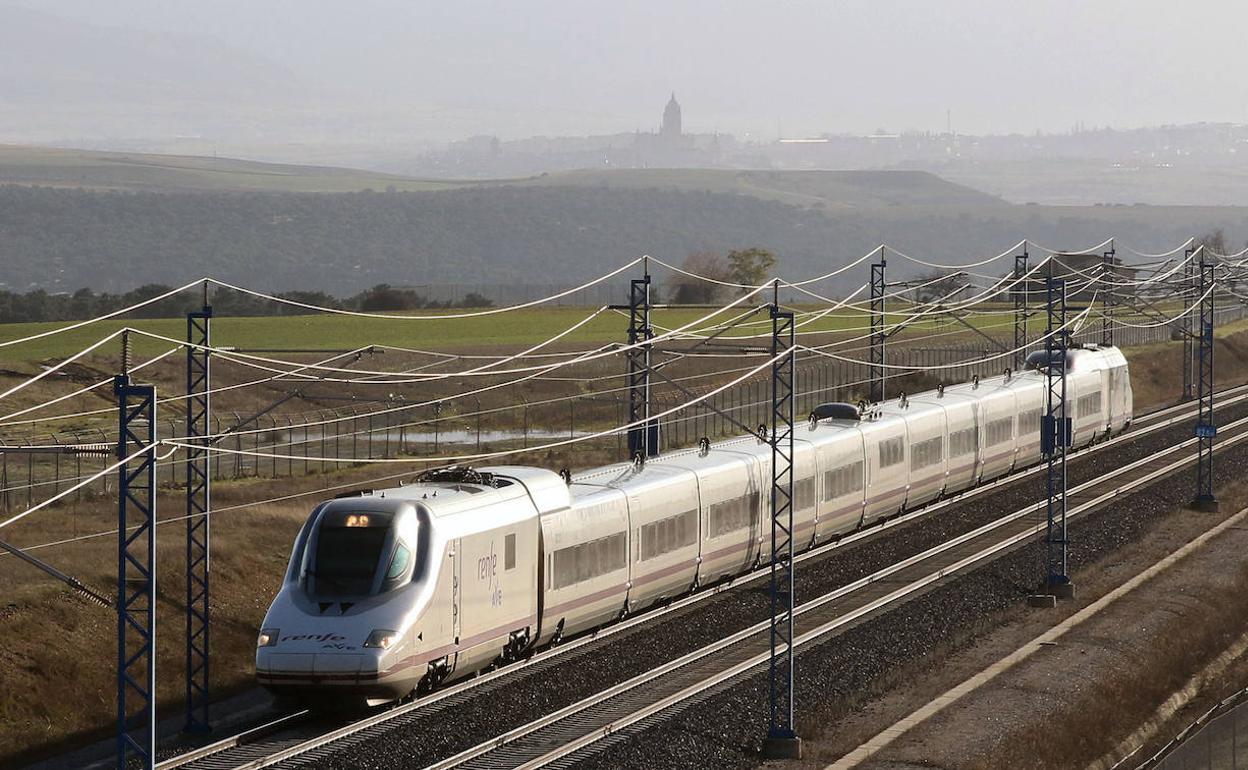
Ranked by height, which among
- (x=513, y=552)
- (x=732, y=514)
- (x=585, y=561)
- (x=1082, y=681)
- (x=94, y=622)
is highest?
(x=513, y=552)

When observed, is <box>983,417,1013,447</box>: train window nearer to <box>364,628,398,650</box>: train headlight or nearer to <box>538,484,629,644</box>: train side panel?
<box>538,484,629,644</box>: train side panel

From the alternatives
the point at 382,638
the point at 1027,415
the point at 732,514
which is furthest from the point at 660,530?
the point at 1027,415

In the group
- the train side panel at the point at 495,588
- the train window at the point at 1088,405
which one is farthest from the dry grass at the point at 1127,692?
the train window at the point at 1088,405

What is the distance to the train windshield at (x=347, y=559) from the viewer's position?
2886 centimetres

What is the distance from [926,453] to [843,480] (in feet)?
25.4

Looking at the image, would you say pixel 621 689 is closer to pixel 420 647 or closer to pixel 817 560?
pixel 420 647

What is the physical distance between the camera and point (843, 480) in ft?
160

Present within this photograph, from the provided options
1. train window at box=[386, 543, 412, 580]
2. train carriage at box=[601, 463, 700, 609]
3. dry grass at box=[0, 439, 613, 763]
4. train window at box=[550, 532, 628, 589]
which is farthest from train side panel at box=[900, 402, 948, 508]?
train window at box=[386, 543, 412, 580]

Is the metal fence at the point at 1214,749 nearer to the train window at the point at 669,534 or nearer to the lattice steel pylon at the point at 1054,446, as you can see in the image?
the train window at the point at 669,534

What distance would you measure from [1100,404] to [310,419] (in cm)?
3358

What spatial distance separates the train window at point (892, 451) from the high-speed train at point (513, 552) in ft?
1.62

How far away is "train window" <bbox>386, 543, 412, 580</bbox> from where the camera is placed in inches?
1135

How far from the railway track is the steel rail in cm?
2

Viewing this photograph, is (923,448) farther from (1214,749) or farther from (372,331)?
(372,331)
